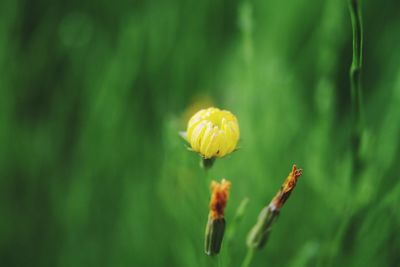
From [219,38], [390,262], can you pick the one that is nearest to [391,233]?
[390,262]

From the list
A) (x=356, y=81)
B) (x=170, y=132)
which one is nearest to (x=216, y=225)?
(x=356, y=81)

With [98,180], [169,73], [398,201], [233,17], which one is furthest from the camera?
[233,17]

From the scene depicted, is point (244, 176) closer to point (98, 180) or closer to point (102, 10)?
point (98, 180)

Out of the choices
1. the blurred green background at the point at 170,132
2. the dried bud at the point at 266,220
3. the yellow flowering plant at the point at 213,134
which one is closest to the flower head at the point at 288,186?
the dried bud at the point at 266,220

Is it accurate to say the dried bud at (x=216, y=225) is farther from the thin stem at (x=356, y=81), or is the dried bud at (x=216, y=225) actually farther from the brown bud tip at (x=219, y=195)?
the thin stem at (x=356, y=81)

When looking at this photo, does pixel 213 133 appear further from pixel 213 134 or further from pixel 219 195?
pixel 219 195

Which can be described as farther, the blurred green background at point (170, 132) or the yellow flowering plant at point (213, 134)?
the blurred green background at point (170, 132)

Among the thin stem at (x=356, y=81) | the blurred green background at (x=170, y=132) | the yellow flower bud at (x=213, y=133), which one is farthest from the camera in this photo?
the blurred green background at (x=170, y=132)
